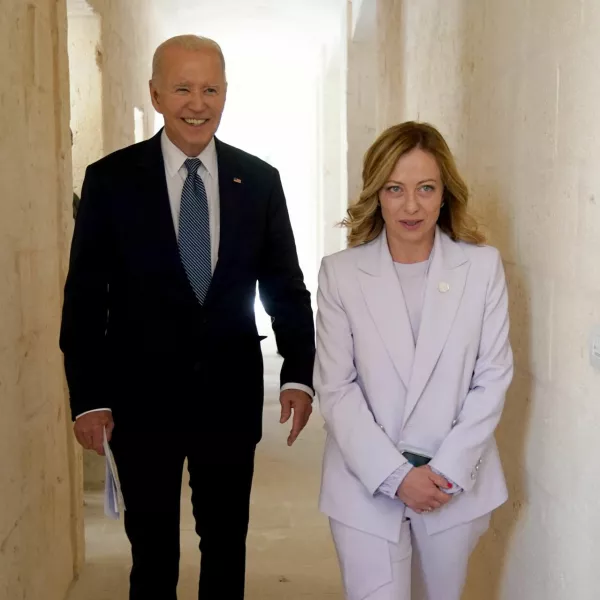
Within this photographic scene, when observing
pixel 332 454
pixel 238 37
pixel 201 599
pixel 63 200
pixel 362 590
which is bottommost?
pixel 201 599

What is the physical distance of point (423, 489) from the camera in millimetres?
1568

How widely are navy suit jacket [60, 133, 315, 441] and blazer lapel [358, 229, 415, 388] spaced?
0.35m

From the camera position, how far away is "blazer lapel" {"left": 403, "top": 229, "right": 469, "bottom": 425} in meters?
1.62

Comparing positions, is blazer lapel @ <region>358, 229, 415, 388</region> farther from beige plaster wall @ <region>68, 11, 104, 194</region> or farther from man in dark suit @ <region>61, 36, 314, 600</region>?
beige plaster wall @ <region>68, 11, 104, 194</region>

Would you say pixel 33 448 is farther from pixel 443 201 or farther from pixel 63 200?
pixel 443 201

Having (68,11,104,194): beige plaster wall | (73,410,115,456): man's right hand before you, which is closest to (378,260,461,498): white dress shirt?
(73,410,115,456): man's right hand

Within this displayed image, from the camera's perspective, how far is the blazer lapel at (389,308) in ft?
5.39

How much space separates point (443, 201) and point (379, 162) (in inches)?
6.9

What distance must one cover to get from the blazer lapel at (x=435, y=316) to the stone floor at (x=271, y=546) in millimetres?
1286

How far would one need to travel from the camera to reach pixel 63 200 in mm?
2621

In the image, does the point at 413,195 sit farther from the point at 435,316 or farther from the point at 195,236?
the point at 195,236

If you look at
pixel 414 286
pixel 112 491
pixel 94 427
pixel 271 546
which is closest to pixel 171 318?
pixel 94 427

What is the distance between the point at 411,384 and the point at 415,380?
12 millimetres

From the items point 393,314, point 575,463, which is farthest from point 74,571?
point 575,463
